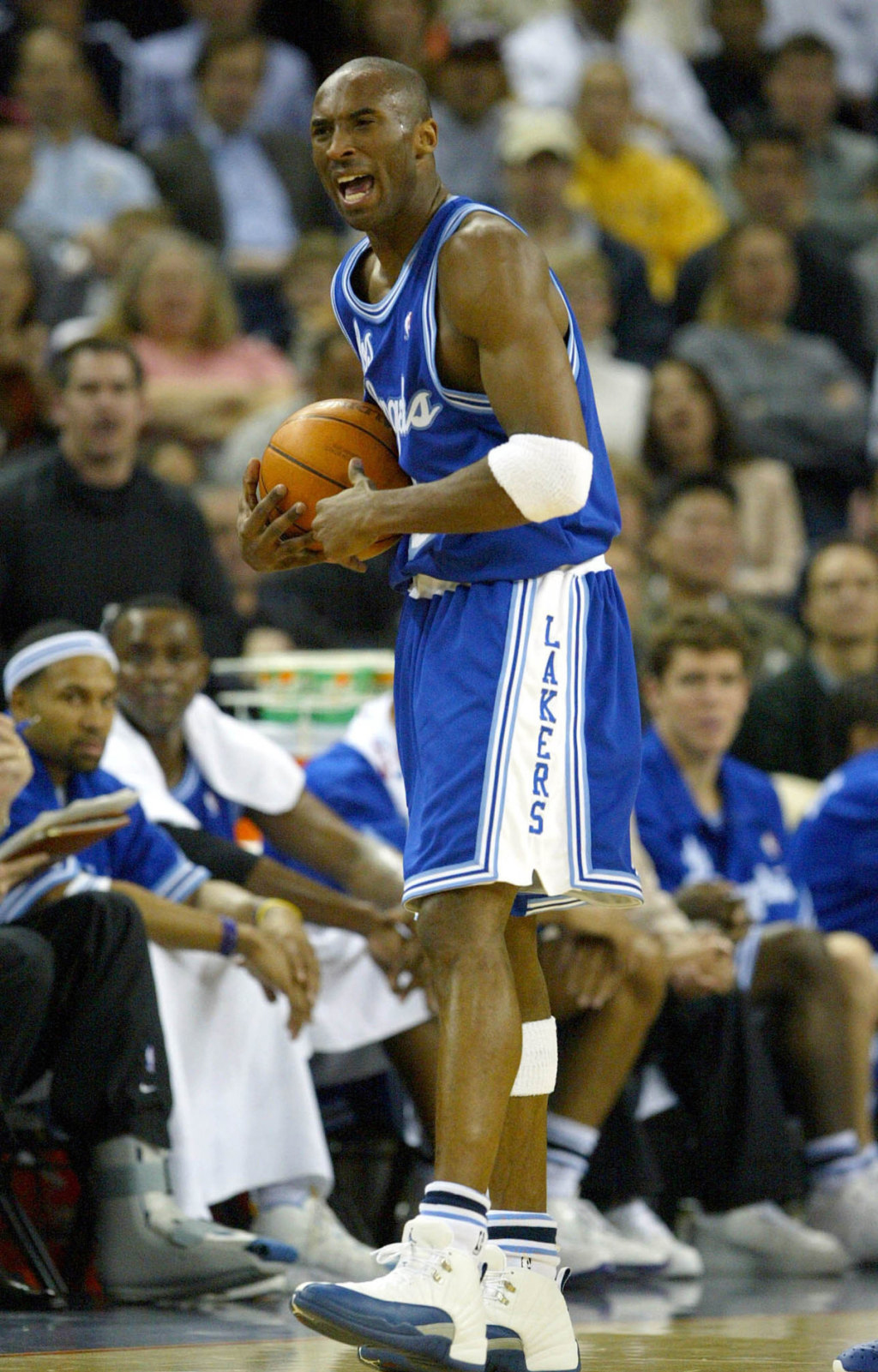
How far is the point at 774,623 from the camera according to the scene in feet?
26.2

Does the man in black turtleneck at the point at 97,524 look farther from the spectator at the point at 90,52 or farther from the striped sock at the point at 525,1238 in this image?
the spectator at the point at 90,52

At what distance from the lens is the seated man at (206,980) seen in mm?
4602

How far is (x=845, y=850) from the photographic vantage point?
20.3ft

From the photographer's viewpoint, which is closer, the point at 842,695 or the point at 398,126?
the point at 398,126

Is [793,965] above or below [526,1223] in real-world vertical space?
above

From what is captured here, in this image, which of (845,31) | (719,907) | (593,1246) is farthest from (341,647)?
(845,31)

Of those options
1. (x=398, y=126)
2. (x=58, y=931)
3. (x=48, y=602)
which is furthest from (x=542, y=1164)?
(x=48, y=602)

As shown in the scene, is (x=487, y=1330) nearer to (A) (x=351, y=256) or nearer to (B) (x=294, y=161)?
(A) (x=351, y=256)

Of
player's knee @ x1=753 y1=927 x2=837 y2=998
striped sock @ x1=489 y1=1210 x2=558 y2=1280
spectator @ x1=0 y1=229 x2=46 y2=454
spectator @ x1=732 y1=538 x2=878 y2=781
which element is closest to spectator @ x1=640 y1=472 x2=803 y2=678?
spectator @ x1=732 y1=538 x2=878 y2=781

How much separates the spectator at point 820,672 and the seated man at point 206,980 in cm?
297

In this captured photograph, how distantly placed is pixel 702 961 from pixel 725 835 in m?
0.81

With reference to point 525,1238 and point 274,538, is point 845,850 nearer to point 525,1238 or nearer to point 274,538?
point 525,1238

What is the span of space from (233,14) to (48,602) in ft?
19.3

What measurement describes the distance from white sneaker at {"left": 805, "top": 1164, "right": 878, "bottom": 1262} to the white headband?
2559 millimetres
